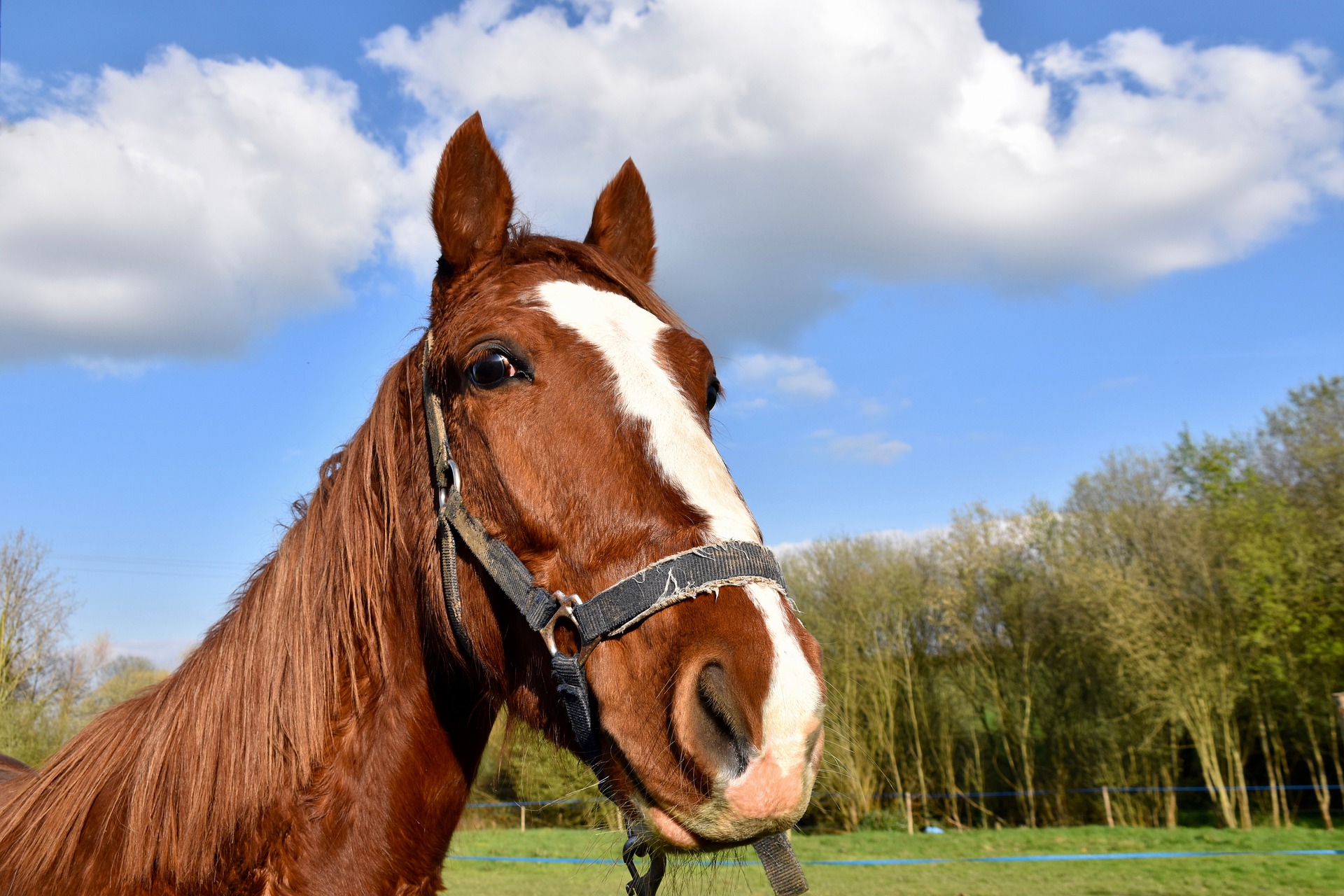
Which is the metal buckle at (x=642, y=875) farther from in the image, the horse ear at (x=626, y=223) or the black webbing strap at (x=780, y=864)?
the horse ear at (x=626, y=223)

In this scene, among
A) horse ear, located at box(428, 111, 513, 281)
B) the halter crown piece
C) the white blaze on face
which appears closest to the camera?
the white blaze on face

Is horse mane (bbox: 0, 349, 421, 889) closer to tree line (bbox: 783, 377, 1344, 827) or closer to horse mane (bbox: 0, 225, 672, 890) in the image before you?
horse mane (bbox: 0, 225, 672, 890)

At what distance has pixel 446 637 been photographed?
2086 mm

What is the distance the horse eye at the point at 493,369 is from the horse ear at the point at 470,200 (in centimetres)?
46

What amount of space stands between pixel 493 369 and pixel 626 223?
1176mm

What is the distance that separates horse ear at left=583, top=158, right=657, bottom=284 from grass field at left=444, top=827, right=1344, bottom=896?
6.20 metres

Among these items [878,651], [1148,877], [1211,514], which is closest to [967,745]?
[878,651]

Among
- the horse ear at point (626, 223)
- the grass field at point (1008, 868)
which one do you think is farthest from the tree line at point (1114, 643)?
the horse ear at point (626, 223)

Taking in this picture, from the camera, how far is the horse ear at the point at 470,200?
2359 millimetres

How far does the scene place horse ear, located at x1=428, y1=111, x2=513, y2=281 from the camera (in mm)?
2359

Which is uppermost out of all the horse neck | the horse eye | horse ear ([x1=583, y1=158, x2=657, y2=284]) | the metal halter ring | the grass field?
horse ear ([x1=583, y1=158, x2=657, y2=284])

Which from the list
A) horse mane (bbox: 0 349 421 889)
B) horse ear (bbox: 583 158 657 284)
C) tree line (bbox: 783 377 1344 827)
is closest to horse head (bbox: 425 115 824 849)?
horse mane (bbox: 0 349 421 889)

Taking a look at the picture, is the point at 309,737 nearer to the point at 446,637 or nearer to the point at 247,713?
the point at 247,713

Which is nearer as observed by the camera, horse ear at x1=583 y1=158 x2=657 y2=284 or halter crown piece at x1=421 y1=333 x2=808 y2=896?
halter crown piece at x1=421 y1=333 x2=808 y2=896
